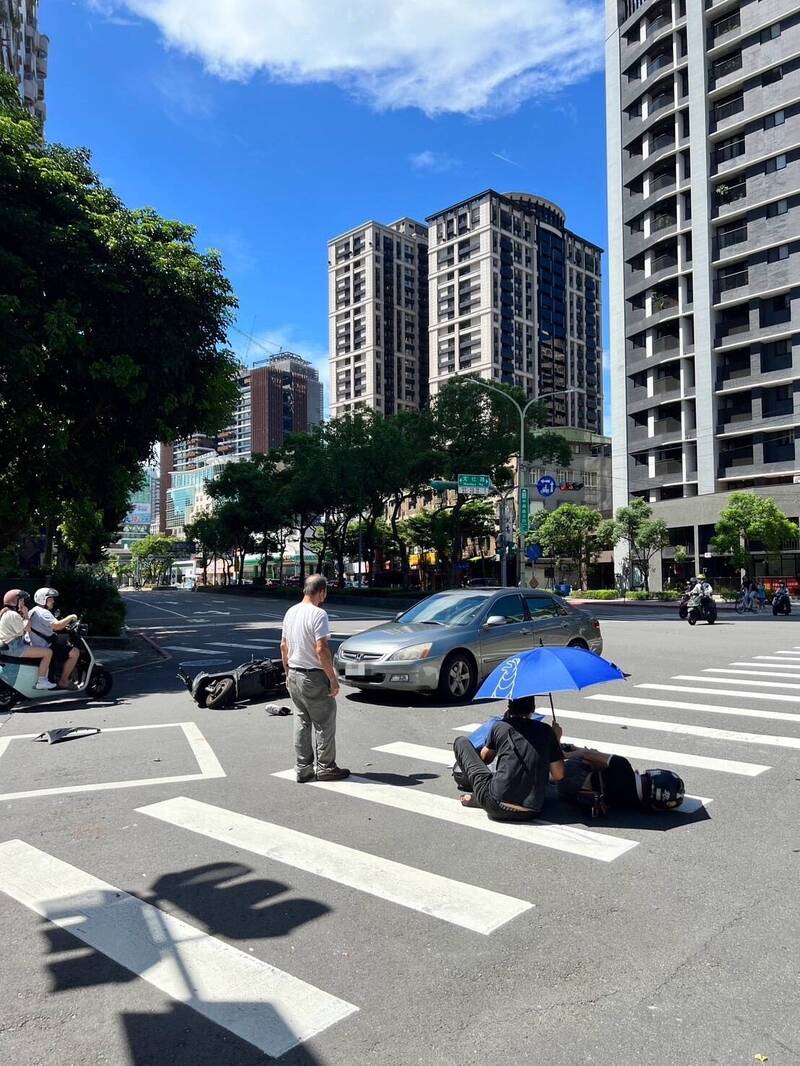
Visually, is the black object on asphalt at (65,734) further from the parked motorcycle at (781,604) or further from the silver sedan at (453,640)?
the parked motorcycle at (781,604)

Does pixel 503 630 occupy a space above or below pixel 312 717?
above

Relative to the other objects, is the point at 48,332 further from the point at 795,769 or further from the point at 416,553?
the point at 416,553

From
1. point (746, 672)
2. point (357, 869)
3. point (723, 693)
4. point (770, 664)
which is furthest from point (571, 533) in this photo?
point (357, 869)

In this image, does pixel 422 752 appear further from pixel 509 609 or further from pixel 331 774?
pixel 509 609

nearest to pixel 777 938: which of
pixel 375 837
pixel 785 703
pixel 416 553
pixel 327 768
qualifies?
pixel 375 837

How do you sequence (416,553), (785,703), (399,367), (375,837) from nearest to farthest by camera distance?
(375,837)
(785,703)
(416,553)
(399,367)

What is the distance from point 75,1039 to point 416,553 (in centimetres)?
7414

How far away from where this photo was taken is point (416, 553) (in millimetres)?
77000

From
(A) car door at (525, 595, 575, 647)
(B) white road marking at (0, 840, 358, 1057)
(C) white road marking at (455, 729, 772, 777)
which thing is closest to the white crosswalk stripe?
(A) car door at (525, 595, 575, 647)

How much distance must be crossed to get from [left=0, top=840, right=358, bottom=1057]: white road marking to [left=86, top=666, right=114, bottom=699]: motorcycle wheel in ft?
22.6

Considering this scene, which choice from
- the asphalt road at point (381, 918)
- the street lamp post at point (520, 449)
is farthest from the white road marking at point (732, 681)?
the street lamp post at point (520, 449)

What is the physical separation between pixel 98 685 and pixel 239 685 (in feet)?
7.64

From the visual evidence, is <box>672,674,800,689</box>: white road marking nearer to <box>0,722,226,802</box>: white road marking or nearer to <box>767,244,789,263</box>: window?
<box>0,722,226,802</box>: white road marking

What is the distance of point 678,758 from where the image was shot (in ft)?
23.2
